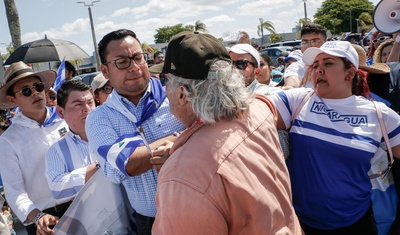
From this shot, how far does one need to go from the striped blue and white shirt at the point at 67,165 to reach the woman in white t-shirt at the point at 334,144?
1424mm

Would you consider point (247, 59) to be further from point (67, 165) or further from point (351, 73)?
point (67, 165)

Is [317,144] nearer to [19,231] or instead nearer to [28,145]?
[28,145]

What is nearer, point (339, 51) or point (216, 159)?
point (216, 159)

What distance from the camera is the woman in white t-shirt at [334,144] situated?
6.19 feet

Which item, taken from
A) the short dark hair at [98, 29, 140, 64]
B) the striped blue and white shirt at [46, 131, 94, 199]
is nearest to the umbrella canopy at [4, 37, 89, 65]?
the striped blue and white shirt at [46, 131, 94, 199]

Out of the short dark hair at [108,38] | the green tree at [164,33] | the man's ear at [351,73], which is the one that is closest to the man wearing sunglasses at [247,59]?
the man's ear at [351,73]

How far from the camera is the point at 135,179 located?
196cm

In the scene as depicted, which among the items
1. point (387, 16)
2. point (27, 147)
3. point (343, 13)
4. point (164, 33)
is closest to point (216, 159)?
point (27, 147)

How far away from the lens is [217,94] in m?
1.27

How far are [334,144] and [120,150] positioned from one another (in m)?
1.12

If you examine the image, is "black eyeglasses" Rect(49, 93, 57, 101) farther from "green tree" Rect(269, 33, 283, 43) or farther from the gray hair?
"green tree" Rect(269, 33, 283, 43)

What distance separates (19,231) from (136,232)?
355 centimetres

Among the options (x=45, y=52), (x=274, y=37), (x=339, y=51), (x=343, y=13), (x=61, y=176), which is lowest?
(x=61, y=176)

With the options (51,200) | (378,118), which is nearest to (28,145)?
(51,200)
